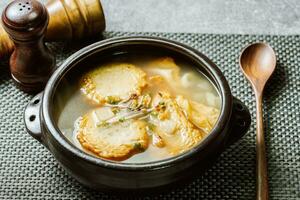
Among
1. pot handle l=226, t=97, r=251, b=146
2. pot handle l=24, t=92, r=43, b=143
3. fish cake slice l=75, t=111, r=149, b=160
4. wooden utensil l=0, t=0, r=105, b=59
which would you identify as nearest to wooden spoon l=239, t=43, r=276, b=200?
pot handle l=226, t=97, r=251, b=146

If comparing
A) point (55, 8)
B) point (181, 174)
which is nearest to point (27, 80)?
point (55, 8)

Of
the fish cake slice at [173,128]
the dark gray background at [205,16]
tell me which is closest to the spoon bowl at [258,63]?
the dark gray background at [205,16]

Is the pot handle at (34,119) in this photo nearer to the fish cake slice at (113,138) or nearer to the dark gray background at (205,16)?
the fish cake slice at (113,138)

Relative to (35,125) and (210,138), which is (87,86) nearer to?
(35,125)

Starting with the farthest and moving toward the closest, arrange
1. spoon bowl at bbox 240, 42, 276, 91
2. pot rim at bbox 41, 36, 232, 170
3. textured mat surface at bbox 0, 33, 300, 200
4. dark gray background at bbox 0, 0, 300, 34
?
dark gray background at bbox 0, 0, 300, 34, spoon bowl at bbox 240, 42, 276, 91, textured mat surface at bbox 0, 33, 300, 200, pot rim at bbox 41, 36, 232, 170

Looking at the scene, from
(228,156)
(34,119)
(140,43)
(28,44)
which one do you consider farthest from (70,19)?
(228,156)

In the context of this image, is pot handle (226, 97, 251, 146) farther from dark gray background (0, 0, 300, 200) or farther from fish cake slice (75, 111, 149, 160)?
fish cake slice (75, 111, 149, 160)
